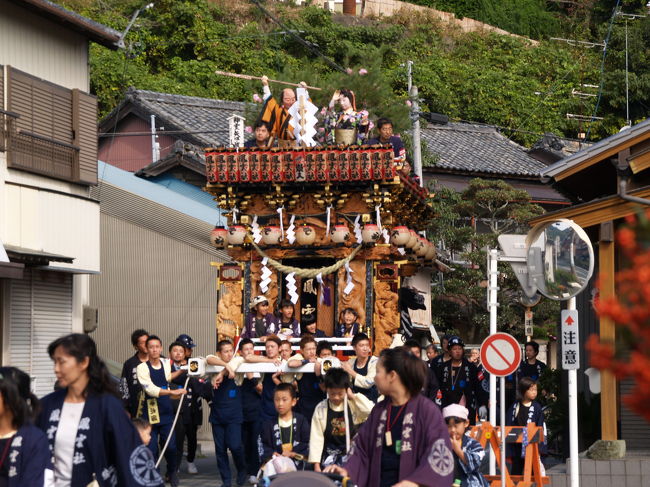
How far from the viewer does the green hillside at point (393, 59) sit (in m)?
44.7

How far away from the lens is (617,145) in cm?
1603

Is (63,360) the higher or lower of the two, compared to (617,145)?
lower

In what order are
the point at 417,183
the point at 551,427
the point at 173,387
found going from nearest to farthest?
the point at 173,387 < the point at 551,427 < the point at 417,183

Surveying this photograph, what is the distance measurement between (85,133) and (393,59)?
31.9 m

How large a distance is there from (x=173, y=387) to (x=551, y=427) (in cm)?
599

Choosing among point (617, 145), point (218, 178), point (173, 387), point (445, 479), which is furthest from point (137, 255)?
point (445, 479)

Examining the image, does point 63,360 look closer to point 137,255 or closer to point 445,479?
point 445,479

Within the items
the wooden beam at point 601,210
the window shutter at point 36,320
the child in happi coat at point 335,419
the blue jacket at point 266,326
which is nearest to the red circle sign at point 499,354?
the wooden beam at point 601,210

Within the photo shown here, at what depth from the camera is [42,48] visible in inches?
768

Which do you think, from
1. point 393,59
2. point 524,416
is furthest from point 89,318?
point 393,59

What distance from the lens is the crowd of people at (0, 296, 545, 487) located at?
6883mm

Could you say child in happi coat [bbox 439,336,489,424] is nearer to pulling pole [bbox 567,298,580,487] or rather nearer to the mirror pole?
the mirror pole

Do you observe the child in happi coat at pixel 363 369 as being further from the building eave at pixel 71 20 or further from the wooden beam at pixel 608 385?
the building eave at pixel 71 20

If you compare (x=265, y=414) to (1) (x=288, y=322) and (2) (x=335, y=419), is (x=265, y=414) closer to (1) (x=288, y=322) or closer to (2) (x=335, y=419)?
(1) (x=288, y=322)
